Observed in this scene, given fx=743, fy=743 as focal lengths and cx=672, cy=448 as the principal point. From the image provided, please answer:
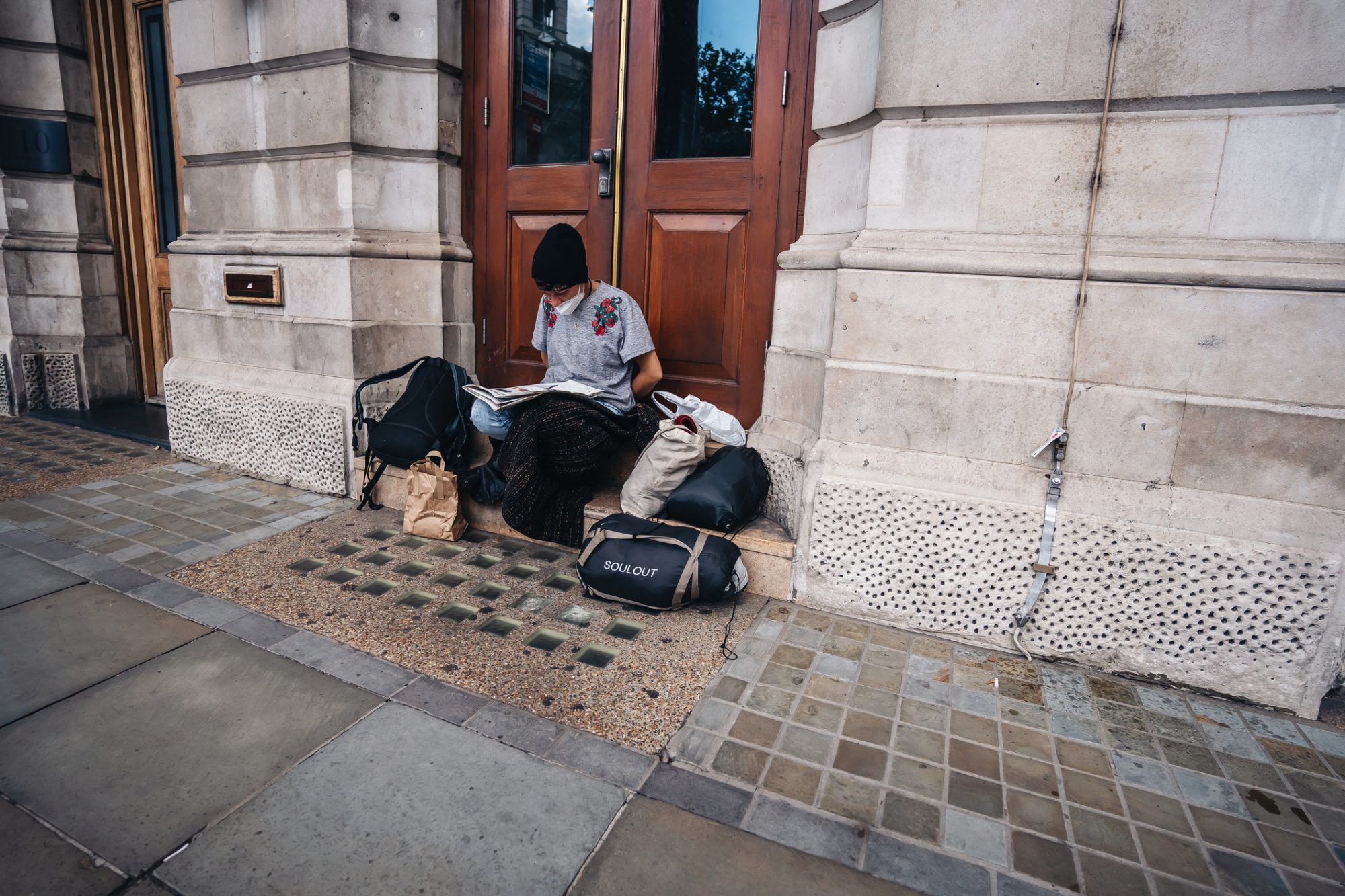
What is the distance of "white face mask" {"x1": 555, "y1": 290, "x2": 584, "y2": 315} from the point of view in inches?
165

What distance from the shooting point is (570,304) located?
4211 millimetres

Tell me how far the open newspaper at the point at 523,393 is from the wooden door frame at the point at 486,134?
125 centimetres

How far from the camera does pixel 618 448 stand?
14.5 ft

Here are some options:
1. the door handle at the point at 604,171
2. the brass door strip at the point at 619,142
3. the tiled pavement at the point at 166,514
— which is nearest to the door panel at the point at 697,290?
the brass door strip at the point at 619,142

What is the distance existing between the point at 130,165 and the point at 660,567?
270 inches

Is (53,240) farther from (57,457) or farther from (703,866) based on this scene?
(703,866)

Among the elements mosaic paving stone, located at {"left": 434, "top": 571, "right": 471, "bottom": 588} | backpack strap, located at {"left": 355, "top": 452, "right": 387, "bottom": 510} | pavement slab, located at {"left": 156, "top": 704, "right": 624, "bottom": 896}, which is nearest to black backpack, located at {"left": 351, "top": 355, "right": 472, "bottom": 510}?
backpack strap, located at {"left": 355, "top": 452, "right": 387, "bottom": 510}

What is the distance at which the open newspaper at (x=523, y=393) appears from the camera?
157 inches

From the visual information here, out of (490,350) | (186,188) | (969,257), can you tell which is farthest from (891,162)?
(186,188)

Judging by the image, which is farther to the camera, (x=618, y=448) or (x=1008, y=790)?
(x=618, y=448)

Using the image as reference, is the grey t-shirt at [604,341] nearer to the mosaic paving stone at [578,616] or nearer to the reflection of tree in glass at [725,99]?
the reflection of tree in glass at [725,99]

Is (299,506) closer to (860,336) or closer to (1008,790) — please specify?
(860,336)

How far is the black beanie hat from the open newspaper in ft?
1.87

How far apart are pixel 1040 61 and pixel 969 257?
2.63ft
